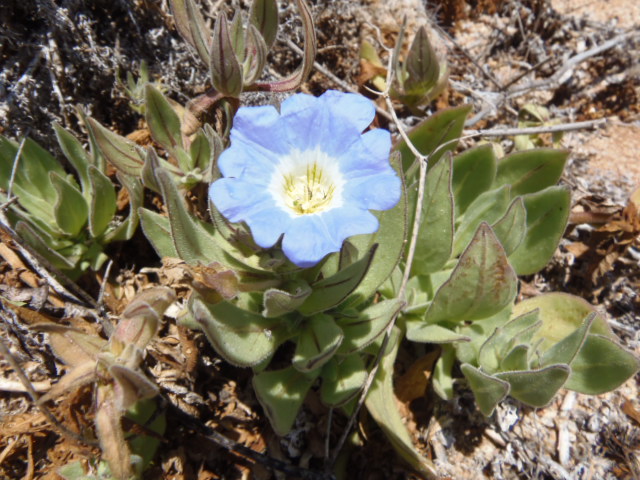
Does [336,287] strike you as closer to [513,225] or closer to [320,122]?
[320,122]

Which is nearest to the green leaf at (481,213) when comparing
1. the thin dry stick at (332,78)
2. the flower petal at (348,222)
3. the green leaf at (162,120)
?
the thin dry stick at (332,78)

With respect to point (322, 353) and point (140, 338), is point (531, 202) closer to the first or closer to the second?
point (322, 353)

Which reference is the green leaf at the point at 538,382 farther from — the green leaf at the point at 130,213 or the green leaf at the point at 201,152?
the green leaf at the point at 130,213

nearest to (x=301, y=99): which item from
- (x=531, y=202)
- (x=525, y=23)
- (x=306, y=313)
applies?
(x=306, y=313)

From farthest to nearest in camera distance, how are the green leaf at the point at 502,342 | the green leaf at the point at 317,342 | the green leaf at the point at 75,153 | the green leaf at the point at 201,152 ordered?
the green leaf at the point at 75,153 < the green leaf at the point at 201,152 < the green leaf at the point at 502,342 < the green leaf at the point at 317,342

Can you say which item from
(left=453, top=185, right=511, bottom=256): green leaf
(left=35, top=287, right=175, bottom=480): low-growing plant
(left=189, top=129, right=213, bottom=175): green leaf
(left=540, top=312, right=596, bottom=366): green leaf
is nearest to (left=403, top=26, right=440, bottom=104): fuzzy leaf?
(left=453, top=185, right=511, bottom=256): green leaf

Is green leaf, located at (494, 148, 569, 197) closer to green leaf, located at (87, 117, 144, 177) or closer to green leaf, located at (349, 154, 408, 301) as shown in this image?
green leaf, located at (349, 154, 408, 301)
